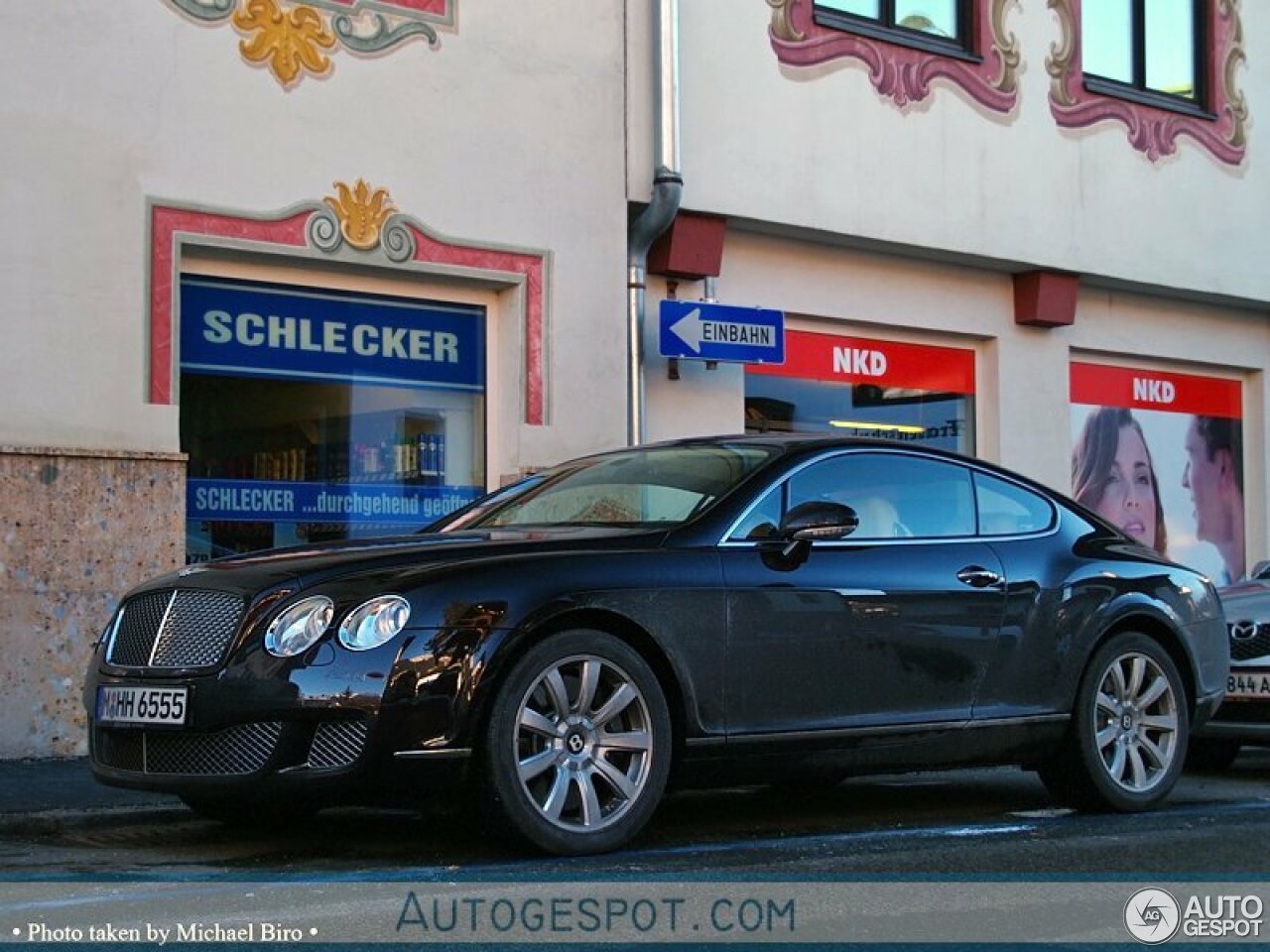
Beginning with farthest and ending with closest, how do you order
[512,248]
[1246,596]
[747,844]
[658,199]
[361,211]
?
[658,199], [512,248], [361,211], [1246,596], [747,844]

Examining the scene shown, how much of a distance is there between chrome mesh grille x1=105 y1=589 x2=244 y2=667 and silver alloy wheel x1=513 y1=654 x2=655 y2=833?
101cm

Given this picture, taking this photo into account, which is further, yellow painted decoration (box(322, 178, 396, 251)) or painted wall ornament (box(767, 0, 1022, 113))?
painted wall ornament (box(767, 0, 1022, 113))

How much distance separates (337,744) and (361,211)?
607 centimetres

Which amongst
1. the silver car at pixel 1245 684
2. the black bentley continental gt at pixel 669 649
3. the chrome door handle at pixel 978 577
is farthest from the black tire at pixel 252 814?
the silver car at pixel 1245 684

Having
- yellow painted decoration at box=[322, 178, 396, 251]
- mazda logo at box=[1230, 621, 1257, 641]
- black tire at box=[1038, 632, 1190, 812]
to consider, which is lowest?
black tire at box=[1038, 632, 1190, 812]

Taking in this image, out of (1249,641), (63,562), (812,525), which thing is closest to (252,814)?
(812,525)

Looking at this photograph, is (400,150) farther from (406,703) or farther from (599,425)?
(406,703)

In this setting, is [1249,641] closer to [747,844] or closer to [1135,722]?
[1135,722]

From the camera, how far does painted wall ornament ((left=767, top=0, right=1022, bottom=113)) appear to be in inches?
558

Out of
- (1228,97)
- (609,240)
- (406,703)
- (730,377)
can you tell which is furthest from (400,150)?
(1228,97)

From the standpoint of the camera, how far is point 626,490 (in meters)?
7.69

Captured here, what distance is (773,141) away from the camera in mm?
13969

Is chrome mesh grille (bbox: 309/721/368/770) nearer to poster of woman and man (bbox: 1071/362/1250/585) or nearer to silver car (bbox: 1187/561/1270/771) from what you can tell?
silver car (bbox: 1187/561/1270/771)

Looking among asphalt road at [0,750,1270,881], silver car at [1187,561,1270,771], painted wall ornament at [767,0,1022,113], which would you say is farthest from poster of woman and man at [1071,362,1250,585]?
asphalt road at [0,750,1270,881]
